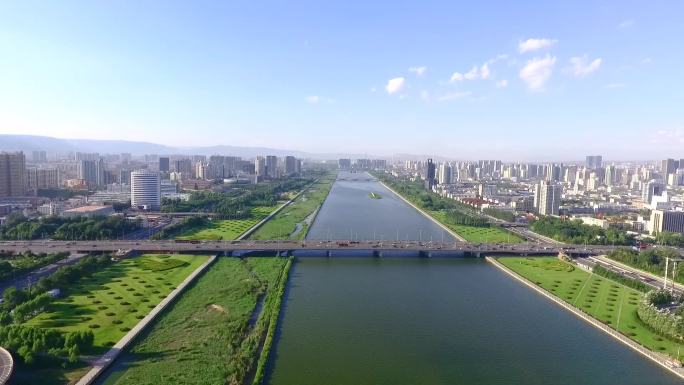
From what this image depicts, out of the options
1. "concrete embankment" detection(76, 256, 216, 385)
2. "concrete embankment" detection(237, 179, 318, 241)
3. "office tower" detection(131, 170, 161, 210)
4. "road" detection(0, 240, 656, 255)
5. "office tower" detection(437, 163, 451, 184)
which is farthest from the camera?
"office tower" detection(437, 163, 451, 184)

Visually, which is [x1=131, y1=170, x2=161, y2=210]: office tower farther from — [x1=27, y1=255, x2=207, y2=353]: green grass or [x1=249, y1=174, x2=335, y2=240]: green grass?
[x1=27, y1=255, x2=207, y2=353]: green grass

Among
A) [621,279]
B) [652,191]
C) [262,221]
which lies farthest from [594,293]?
[652,191]

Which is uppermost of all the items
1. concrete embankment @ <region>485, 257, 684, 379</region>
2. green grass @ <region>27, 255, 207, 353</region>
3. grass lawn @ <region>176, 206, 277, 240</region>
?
green grass @ <region>27, 255, 207, 353</region>

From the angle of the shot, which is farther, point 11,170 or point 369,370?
point 11,170

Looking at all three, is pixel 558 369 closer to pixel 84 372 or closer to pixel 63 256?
pixel 84 372

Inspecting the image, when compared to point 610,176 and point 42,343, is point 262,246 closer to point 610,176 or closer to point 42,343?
point 42,343

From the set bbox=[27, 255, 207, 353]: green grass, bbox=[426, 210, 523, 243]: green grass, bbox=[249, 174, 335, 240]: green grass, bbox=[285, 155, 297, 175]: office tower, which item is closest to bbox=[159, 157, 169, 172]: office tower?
bbox=[285, 155, 297, 175]: office tower

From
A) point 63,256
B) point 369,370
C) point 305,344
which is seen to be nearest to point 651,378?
point 369,370
